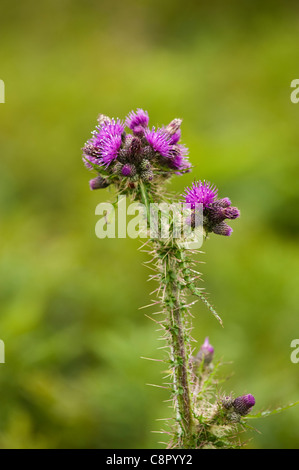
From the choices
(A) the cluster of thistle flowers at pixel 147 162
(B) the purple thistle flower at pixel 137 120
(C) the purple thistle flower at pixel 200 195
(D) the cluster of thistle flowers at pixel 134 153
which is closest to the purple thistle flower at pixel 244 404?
(A) the cluster of thistle flowers at pixel 147 162

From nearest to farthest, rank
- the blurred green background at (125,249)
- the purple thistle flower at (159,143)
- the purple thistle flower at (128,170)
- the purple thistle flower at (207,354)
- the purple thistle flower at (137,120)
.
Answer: the purple thistle flower at (128,170) → the purple thistle flower at (159,143) → the purple thistle flower at (137,120) → the purple thistle flower at (207,354) → the blurred green background at (125,249)

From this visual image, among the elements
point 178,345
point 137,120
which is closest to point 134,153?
point 137,120

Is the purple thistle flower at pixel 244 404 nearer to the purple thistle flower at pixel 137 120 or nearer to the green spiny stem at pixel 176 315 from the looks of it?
the green spiny stem at pixel 176 315

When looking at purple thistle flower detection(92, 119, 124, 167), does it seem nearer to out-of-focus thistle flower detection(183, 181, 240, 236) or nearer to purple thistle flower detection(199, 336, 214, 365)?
out-of-focus thistle flower detection(183, 181, 240, 236)

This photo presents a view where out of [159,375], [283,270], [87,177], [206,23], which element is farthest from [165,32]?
[159,375]
